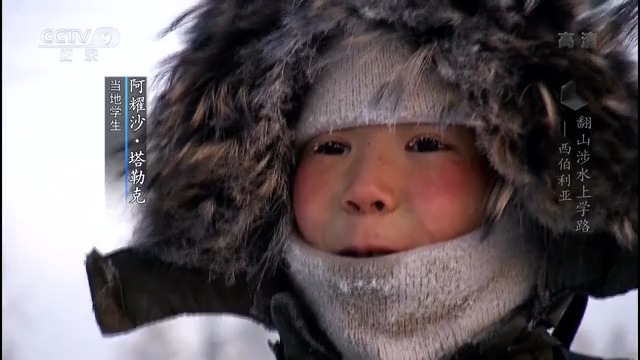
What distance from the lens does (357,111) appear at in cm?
56

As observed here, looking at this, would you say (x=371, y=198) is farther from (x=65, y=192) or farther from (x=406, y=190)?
(x=65, y=192)

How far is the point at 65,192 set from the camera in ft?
2.16

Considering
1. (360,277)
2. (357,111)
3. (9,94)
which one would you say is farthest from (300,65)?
(9,94)

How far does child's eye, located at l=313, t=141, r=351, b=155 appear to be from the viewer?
0.57 metres

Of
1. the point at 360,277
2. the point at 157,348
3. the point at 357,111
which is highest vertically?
the point at 357,111

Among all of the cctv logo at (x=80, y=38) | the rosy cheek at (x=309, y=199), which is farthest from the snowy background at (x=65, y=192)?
the rosy cheek at (x=309, y=199)

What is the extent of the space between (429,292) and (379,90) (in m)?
0.14

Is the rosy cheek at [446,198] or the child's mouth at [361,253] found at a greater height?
the rosy cheek at [446,198]

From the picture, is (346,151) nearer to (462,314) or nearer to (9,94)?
(462,314)

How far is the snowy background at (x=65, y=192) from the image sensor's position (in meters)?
0.64

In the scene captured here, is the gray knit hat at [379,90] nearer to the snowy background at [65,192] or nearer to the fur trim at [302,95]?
the fur trim at [302,95]

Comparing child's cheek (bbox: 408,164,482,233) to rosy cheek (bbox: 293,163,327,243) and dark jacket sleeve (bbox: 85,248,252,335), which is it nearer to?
rosy cheek (bbox: 293,163,327,243)

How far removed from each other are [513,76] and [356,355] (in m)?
0.23

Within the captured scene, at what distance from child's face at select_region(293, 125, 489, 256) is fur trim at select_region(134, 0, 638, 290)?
0.03 meters
